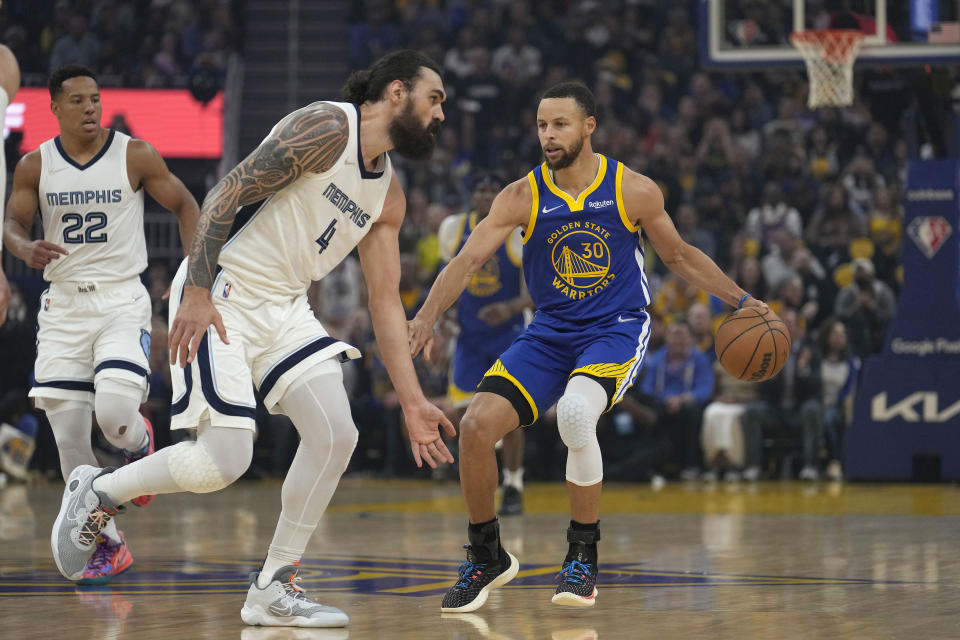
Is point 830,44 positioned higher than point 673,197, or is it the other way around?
point 830,44

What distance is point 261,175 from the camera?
16.3 ft

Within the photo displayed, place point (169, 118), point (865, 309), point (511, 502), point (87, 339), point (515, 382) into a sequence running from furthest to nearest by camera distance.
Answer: point (169, 118) → point (865, 309) → point (511, 502) → point (87, 339) → point (515, 382)

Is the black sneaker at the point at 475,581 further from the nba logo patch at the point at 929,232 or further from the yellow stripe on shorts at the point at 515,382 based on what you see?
the nba logo patch at the point at 929,232

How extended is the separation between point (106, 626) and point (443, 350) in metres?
8.98

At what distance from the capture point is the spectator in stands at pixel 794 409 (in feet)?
42.5

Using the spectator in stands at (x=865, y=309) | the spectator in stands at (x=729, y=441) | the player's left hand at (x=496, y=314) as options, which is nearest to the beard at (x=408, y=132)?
the player's left hand at (x=496, y=314)

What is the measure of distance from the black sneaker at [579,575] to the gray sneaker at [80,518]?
1828 millimetres

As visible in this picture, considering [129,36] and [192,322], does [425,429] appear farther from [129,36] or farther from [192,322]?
[129,36]

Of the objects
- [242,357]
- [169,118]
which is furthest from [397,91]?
[169,118]

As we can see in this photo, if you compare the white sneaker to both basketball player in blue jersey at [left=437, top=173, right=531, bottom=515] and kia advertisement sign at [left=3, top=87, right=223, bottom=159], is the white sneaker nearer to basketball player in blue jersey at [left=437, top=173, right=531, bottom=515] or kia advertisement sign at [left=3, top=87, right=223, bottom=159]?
basketball player in blue jersey at [left=437, top=173, right=531, bottom=515]

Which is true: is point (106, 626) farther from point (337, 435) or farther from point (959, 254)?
point (959, 254)

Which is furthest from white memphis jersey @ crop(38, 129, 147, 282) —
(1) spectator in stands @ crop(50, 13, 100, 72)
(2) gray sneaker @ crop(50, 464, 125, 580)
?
(1) spectator in stands @ crop(50, 13, 100, 72)

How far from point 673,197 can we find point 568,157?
10901 mm

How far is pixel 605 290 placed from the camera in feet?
19.7
